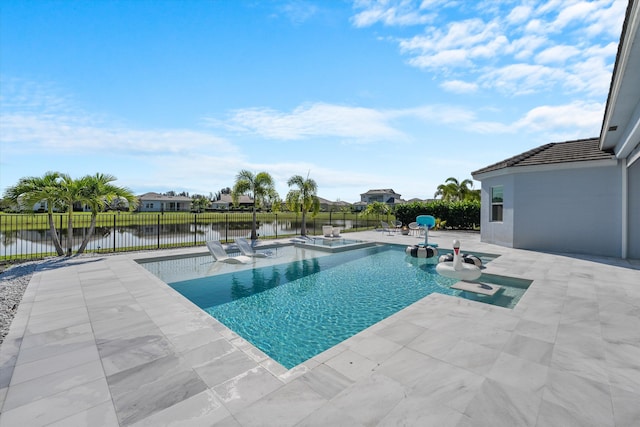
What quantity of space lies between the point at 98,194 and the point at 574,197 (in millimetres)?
18341

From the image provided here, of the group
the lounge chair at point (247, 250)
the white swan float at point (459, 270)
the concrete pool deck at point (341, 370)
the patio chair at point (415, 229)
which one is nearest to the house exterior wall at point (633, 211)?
the concrete pool deck at point (341, 370)

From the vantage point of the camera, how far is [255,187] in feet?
53.4

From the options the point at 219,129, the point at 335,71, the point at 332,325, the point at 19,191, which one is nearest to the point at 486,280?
the point at 332,325

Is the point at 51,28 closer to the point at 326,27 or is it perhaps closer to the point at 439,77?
the point at 326,27

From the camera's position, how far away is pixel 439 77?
10.0 meters

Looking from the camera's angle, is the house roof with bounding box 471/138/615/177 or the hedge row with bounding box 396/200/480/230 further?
the hedge row with bounding box 396/200/480/230

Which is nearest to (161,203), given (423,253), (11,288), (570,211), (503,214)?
(11,288)

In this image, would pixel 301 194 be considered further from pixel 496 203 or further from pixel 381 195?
pixel 381 195

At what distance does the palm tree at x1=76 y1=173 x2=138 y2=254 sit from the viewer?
1024cm

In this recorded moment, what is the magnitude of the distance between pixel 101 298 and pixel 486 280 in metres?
9.29

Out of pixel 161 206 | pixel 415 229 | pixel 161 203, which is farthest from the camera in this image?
pixel 161 203

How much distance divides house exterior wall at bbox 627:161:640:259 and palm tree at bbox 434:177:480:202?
67.0 feet

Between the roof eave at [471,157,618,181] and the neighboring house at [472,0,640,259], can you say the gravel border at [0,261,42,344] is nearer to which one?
the neighboring house at [472,0,640,259]

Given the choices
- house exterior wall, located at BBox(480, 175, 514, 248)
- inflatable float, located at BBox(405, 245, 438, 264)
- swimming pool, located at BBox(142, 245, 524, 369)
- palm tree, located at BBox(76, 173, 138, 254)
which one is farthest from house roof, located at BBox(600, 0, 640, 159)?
palm tree, located at BBox(76, 173, 138, 254)
